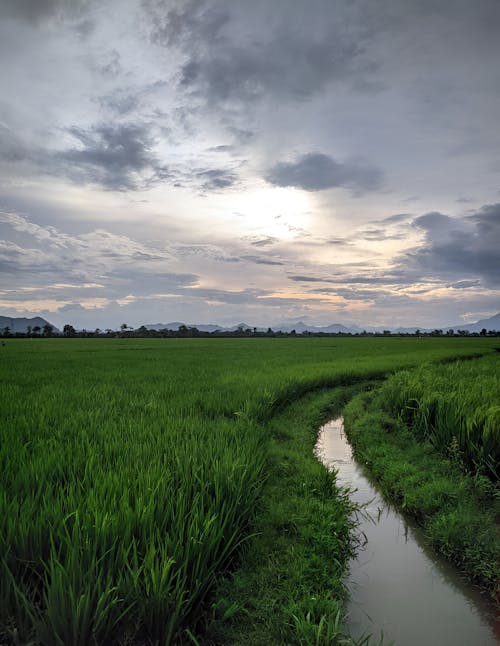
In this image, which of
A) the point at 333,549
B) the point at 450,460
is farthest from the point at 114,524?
the point at 450,460

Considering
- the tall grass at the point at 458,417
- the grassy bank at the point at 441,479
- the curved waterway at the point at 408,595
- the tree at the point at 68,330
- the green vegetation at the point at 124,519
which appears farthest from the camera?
the tree at the point at 68,330

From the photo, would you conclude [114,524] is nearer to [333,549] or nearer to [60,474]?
[60,474]

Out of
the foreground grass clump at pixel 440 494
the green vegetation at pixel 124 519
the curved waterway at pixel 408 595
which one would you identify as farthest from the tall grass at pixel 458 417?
the green vegetation at pixel 124 519

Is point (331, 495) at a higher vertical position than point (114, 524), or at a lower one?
lower

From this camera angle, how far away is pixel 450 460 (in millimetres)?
6066

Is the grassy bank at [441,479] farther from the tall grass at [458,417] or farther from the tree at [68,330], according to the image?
the tree at [68,330]

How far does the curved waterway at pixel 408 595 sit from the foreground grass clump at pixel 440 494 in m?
0.19

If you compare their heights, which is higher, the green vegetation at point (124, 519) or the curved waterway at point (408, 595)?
the green vegetation at point (124, 519)

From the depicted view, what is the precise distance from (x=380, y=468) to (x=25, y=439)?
5322mm

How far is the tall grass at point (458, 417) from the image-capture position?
5.58m

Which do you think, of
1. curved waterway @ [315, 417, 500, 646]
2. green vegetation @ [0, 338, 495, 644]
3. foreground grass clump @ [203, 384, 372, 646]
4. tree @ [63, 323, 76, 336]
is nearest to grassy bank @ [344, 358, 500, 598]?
curved waterway @ [315, 417, 500, 646]

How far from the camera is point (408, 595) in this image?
340cm

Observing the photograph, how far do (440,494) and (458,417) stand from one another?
1.77 meters

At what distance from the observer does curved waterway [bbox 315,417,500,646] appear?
2947 mm
